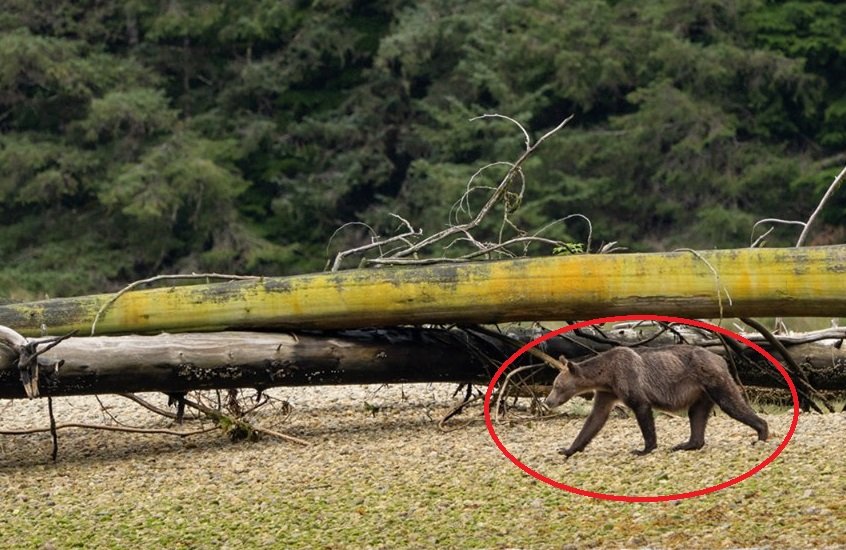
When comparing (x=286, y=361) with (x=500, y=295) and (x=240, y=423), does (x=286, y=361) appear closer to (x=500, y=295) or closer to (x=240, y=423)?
(x=240, y=423)

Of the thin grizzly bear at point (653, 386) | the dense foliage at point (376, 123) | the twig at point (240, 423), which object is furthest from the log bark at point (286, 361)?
the dense foliage at point (376, 123)

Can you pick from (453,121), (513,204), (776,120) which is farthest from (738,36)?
(513,204)

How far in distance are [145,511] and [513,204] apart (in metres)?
3.97

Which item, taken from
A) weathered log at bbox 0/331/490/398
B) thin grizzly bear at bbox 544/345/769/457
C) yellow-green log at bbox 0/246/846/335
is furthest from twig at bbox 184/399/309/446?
thin grizzly bear at bbox 544/345/769/457

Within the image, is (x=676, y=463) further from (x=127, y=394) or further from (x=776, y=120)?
(x=776, y=120)

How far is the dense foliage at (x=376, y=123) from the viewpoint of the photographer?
33.2 m

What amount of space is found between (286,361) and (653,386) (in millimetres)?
3496

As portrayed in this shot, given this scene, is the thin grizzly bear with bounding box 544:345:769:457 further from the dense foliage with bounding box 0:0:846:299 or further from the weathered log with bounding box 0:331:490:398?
the dense foliage with bounding box 0:0:846:299

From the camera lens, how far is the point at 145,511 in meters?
7.43

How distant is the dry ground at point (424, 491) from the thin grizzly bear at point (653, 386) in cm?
17

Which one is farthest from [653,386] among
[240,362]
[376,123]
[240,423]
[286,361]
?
[376,123]

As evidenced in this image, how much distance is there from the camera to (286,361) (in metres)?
9.15

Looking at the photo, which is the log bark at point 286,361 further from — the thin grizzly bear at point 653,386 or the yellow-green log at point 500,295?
the thin grizzly bear at point 653,386

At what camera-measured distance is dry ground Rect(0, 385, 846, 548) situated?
607cm
